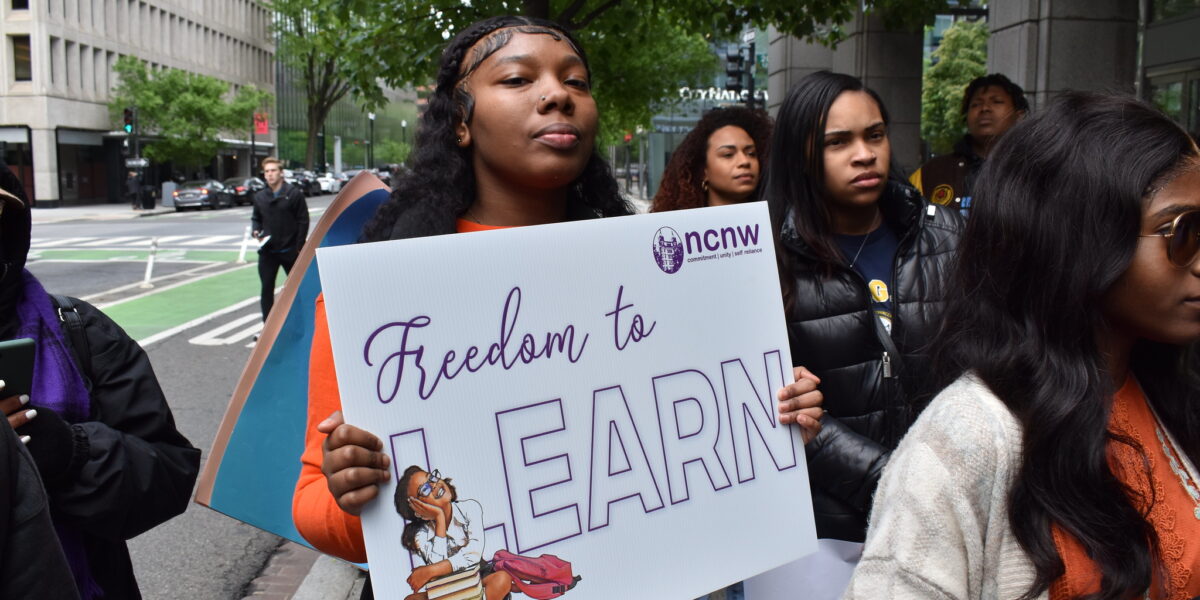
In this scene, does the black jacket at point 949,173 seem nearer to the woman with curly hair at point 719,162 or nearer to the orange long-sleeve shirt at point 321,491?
the woman with curly hair at point 719,162

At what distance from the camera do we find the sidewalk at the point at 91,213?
123 feet

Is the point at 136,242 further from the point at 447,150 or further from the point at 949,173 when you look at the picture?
the point at 447,150

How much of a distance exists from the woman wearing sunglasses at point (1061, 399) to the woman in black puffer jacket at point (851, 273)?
949 millimetres

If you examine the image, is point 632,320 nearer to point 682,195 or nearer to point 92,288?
point 682,195

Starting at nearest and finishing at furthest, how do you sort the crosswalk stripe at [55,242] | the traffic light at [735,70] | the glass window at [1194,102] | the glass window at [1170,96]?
the glass window at [1194,102] < the glass window at [1170,96] < the traffic light at [735,70] < the crosswalk stripe at [55,242]

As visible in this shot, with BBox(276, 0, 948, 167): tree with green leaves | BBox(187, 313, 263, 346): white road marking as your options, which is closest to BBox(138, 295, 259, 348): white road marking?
BBox(187, 313, 263, 346): white road marking

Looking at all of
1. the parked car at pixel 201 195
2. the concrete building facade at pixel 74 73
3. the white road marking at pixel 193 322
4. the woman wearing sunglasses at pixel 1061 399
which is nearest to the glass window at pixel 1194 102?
the woman wearing sunglasses at pixel 1061 399

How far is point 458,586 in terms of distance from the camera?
1.62m

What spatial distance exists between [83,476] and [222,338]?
10178mm

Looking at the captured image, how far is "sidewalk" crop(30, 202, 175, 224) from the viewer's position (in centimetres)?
3754

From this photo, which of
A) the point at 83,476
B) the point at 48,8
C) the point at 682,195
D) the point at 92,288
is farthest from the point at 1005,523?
the point at 48,8

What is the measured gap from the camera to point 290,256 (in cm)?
1167

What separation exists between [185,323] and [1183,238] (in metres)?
13.0

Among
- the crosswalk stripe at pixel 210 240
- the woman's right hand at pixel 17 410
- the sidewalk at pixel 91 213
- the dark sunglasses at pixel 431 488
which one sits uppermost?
the woman's right hand at pixel 17 410
